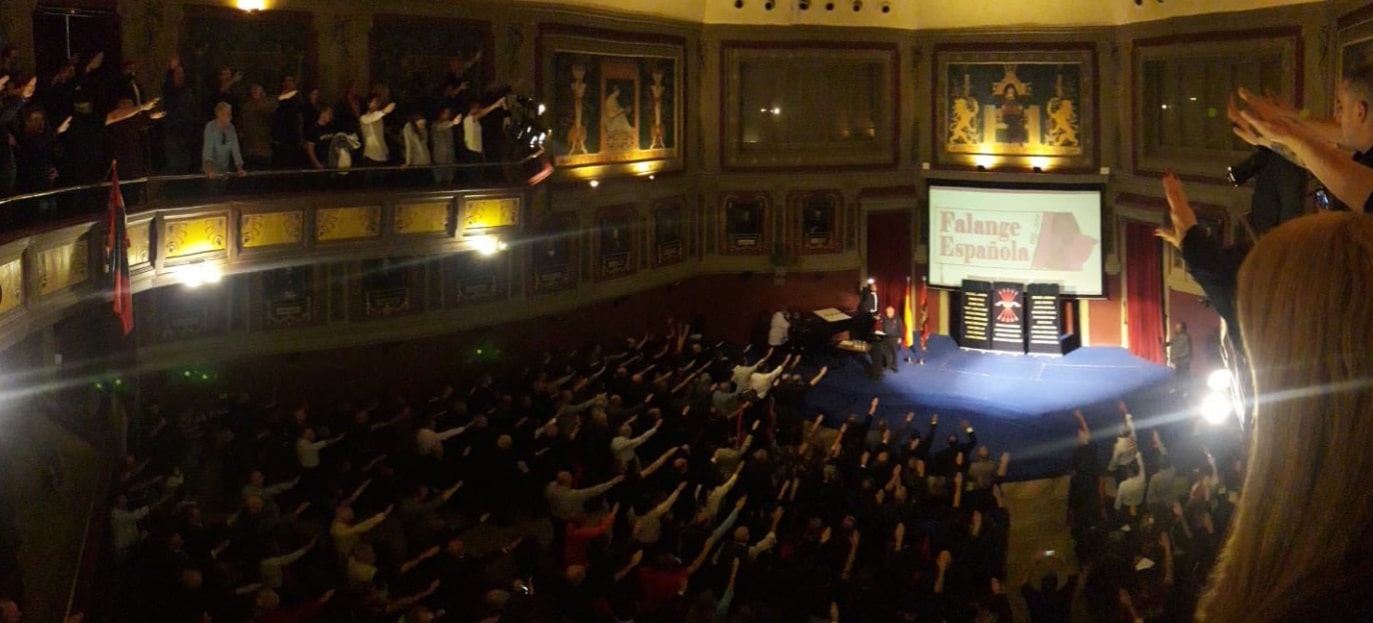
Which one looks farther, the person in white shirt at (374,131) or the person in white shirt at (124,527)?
the person in white shirt at (374,131)

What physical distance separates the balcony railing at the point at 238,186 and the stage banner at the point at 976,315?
10.3 meters

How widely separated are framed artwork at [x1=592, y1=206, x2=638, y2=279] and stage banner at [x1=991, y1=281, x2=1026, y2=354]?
7.46 meters

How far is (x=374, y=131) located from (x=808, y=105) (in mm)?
11776

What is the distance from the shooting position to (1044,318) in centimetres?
2402

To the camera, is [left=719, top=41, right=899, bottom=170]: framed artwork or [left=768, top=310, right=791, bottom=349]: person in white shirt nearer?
[left=768, top=310, right=791, bottom=349]: person in white shirt

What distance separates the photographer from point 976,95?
25656 millimetres

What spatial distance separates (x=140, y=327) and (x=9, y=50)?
4.69 meters

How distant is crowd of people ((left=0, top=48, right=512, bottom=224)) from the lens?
11.4 metres

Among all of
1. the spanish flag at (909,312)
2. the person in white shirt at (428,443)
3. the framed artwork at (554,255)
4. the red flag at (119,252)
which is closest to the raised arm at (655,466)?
the person in white shirt at (428,443)

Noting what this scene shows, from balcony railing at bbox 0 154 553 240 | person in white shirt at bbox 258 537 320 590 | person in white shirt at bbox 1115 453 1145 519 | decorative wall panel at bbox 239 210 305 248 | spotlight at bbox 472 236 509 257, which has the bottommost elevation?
person in white shirt at bbox 1115 453 1145 519

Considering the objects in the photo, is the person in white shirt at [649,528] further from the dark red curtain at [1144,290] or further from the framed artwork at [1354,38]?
the dark red curtain at [1144,290]

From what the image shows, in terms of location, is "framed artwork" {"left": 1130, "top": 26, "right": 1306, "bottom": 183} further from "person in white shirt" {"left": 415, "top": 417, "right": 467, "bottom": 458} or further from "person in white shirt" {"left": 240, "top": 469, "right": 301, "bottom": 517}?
"person in white shirt" {"left": 240, "top": 469, "right": 301, "bottom": 517}

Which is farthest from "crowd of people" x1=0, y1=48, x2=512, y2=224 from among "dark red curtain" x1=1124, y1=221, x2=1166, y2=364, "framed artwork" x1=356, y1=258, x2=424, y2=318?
"dark red curtain" x1=1124, y1=221, x2=1166, y2=364

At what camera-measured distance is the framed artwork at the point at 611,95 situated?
20734mm
